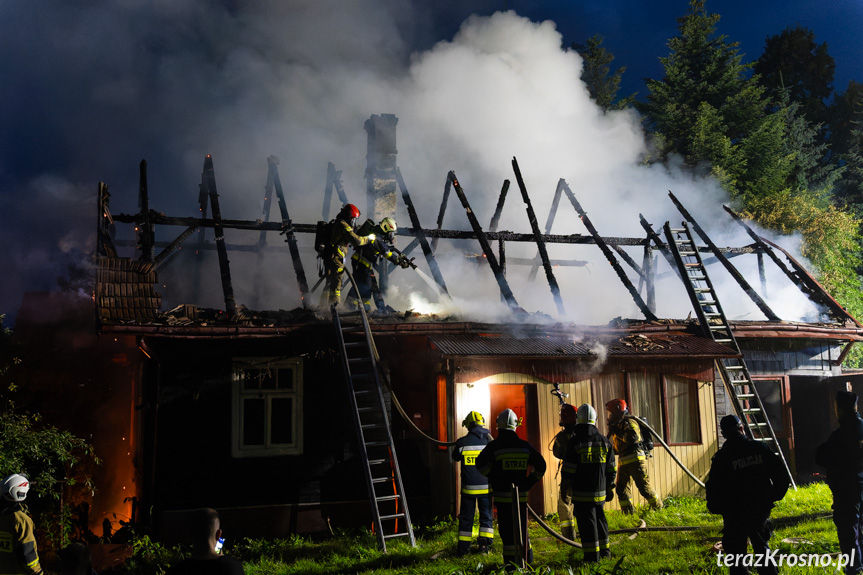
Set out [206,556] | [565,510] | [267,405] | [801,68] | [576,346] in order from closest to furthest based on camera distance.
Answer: [206,556]
[565,510]
[267,405]
[576,346]
[801,68]

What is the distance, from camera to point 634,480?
866 centimetres

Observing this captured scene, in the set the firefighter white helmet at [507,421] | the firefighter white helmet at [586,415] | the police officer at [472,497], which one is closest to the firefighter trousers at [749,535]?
the firefighter white helmet at [586,415]

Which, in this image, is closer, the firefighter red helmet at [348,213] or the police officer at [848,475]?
the police officer at [848,475]

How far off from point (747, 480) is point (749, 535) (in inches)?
19.9

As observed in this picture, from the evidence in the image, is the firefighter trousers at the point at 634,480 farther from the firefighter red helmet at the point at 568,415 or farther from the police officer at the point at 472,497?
the police officer at the point at 472,497

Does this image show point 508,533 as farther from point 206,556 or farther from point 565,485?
point 206,556

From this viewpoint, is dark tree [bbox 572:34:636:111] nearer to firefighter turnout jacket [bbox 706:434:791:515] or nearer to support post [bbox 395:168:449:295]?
support post [bbox 395:168:449:295]

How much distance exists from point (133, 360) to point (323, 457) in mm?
4325

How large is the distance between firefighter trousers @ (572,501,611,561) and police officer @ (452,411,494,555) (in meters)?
1.07

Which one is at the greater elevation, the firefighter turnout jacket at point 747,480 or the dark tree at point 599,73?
the dark tree at point 599,73

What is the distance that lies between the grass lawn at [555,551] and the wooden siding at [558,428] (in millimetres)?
780

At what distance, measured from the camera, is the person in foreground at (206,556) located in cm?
304
